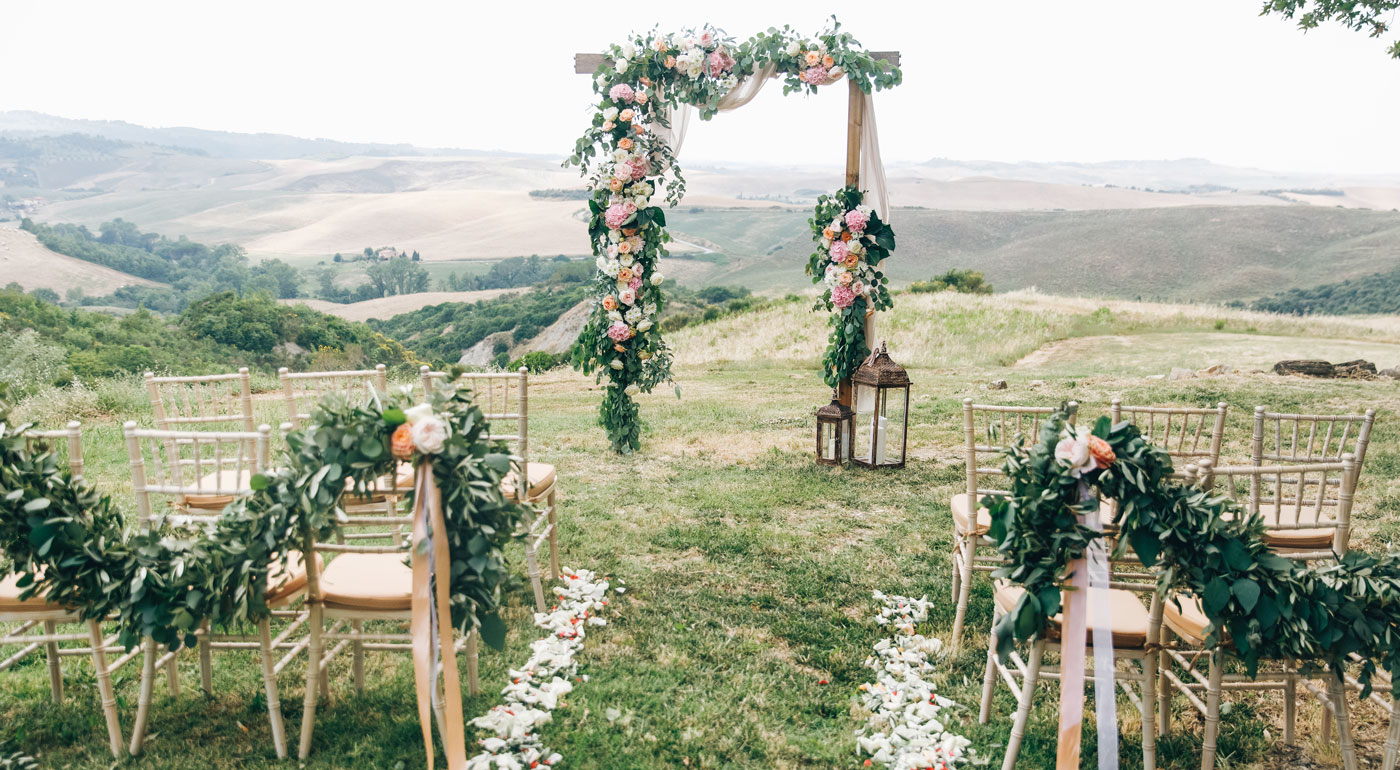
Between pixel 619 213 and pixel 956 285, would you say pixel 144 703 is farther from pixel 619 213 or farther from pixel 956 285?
pixel 956 285

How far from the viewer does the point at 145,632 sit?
2.69m

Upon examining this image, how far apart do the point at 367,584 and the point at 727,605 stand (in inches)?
77.7

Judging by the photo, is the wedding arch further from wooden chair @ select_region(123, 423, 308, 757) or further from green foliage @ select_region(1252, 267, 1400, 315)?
green foliage @ select_region(1252, 267, 1400, 315)

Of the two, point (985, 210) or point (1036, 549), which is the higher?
point (985, 210)

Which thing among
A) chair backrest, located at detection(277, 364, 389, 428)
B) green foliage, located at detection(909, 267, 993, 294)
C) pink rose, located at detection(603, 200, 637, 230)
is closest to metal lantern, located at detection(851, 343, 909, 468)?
pink rose, located at detection(603, 200, 637, 230)

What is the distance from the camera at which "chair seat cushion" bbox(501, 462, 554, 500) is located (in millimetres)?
4117

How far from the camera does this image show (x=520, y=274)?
54844 mm

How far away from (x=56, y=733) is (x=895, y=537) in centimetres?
443

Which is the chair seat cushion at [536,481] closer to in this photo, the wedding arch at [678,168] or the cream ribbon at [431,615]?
the cream ribbon at [431,615]

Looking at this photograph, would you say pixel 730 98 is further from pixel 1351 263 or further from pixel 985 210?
pixel 985 210

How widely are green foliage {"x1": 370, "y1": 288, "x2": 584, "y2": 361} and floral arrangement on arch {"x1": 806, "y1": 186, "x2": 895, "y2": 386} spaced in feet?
96.8

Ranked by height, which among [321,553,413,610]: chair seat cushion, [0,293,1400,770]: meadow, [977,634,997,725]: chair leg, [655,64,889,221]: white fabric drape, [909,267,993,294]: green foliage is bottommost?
[0,293,1400,770]: meadow

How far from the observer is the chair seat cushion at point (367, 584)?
→ 2.87m

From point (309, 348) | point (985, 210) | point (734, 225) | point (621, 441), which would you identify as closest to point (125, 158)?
point (734, 225)
